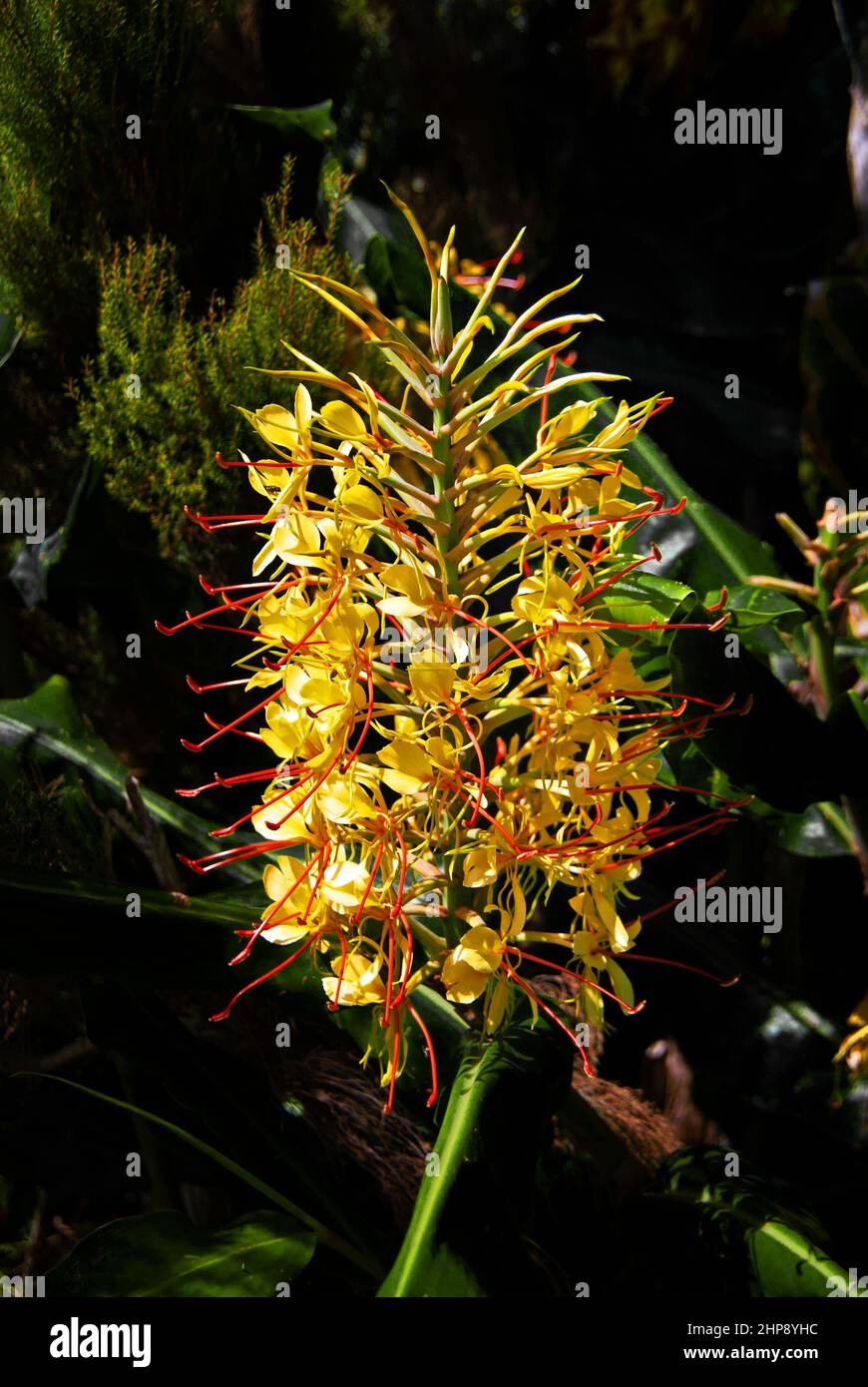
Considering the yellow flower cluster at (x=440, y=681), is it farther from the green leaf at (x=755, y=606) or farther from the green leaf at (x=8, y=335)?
the green leaf at (x=8, y=335)

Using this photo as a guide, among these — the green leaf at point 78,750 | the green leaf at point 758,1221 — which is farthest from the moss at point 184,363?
the green leaf at point 758,1221

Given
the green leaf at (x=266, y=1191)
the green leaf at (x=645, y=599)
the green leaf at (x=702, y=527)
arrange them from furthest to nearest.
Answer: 1. the green leaf at (x=702, y=527)
2. the green leaf at (x=266, y=1191)
3. the green leaf at (x=645, y=599)

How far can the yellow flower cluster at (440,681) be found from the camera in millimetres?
759

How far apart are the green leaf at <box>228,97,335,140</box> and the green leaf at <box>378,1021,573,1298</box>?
1089mm

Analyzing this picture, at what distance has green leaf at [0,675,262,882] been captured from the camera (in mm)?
1248

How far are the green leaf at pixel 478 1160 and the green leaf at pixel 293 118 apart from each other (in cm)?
109

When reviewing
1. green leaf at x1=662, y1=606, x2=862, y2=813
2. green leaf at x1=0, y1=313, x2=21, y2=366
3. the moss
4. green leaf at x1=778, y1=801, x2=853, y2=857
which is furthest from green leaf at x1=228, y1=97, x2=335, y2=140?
green leaf at x1=778, y1=801, x2=853, y2=857

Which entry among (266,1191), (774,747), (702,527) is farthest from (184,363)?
(266,1191)

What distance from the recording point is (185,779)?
1576 millimetres

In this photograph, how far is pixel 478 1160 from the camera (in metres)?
0.82

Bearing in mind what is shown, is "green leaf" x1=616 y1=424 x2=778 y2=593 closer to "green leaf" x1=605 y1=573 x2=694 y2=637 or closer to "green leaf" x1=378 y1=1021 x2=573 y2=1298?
"green leaf" x1=605 y1=573 x2=694 y2=637

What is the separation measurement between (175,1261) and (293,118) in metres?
1.24
